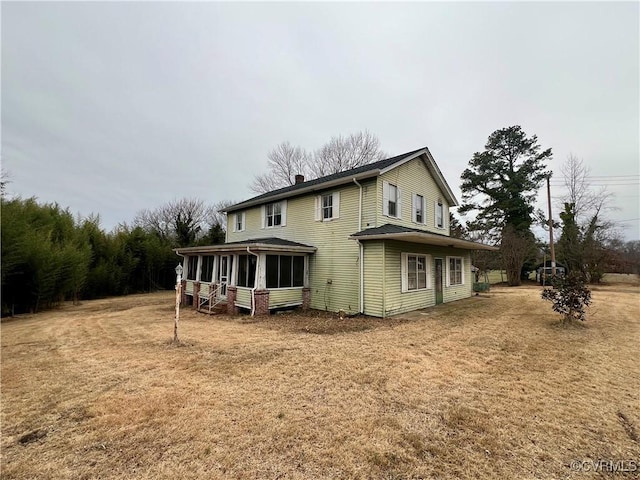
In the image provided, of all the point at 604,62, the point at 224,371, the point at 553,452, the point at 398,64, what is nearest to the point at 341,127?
the point at 398,64

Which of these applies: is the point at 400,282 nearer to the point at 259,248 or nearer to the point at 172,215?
the point at 259,248

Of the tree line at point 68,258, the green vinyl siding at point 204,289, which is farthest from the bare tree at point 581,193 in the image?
the tree line at point 68,258

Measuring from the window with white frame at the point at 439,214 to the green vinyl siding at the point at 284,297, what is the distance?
7.60 meters

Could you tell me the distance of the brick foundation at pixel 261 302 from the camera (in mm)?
9969

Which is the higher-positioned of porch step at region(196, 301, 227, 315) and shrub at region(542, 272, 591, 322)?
shrub at region(542, 272, 591, 322)

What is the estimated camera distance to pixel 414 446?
2.74 meters

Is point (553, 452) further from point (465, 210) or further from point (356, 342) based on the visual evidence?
point (465, 210)

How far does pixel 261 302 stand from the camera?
1001 cm

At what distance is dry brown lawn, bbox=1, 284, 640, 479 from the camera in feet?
8.34

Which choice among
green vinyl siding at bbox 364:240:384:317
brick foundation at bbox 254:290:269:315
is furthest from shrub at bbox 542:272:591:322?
brick foundation at bbox 254:290:269:315

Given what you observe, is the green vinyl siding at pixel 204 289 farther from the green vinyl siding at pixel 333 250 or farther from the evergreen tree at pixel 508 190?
the evergreen tree at pixel 508 190

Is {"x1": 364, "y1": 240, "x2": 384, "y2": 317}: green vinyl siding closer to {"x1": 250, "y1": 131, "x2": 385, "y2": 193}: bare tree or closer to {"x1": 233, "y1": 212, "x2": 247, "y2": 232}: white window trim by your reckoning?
{"x1": 233, "y1": 212, "x2": 247, "y2": 232}: white window trim

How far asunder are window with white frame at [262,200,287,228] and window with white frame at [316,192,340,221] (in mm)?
2339

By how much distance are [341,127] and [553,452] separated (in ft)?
81.7
